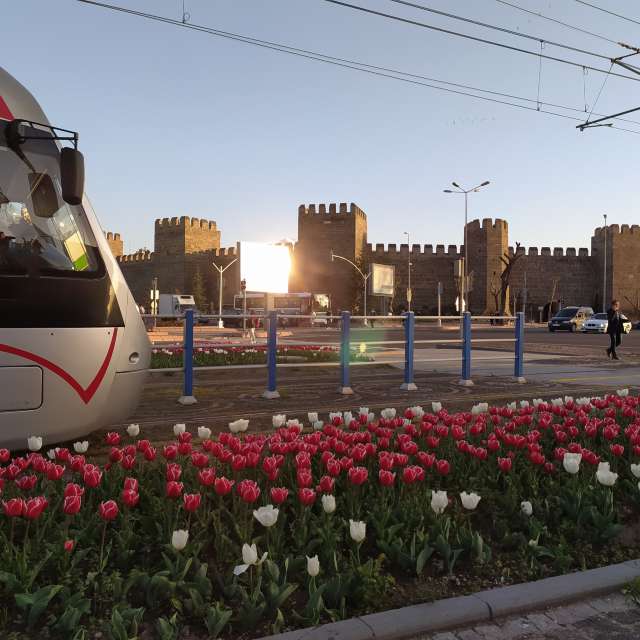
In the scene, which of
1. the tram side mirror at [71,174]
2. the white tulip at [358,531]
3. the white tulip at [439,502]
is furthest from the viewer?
the tram side mirror at [71,174]

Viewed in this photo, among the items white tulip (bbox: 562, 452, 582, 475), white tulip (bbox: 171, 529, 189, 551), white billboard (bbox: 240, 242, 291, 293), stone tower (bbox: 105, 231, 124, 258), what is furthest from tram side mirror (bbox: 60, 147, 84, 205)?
stone tower (bbox: 105, 231, 124, 258)

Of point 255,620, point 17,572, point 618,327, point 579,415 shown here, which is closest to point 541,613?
point 255,620

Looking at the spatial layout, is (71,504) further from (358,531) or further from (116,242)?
(116,242)

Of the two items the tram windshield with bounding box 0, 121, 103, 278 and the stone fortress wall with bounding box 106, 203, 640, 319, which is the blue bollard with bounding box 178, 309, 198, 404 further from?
the stone fortress wall with bounding box 106, 203, 640, 319

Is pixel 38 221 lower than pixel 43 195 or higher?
lower

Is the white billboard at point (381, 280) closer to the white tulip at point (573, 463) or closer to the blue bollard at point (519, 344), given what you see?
the blue bollard at point (519, 344)

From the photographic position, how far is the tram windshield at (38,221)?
12.9 ft

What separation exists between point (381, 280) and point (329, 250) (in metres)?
20.9

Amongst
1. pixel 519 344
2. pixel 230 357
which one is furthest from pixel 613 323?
pixel 230 357

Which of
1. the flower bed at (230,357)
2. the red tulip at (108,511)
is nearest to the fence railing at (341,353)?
the flower bed at (230,357)

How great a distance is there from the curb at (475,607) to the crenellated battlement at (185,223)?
7005cm

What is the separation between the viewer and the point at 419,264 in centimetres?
6594

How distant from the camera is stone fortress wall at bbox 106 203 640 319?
2457 inches

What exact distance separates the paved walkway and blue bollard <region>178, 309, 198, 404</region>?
17.3ft
